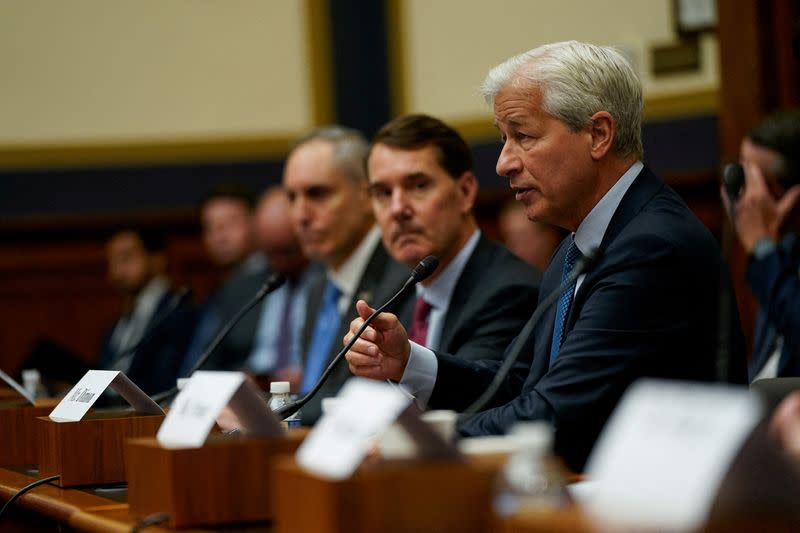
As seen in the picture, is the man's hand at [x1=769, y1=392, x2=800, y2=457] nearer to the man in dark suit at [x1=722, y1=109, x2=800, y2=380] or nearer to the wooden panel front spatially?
the wooden panel front

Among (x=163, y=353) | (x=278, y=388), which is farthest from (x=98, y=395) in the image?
(x=163, y=353)

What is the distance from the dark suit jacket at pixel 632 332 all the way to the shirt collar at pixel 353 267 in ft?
6.49

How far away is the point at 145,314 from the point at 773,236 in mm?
3606

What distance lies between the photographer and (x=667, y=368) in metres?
2.35

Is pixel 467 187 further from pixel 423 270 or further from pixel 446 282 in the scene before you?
pixel 423 270

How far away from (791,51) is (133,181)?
166 inches

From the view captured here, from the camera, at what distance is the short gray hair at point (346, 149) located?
4.61 meters

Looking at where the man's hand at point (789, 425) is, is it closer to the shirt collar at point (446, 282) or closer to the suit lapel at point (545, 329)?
the suit lapel at point (545, 329)

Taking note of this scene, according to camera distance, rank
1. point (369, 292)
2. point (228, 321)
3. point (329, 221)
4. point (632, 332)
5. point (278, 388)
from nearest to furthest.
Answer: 1. point (632, 332)
2. point (278, 388)
3. point (369, 292)
4. point (329, 221)
5. point (228, 321)

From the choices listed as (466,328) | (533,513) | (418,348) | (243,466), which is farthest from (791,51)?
(533,513)

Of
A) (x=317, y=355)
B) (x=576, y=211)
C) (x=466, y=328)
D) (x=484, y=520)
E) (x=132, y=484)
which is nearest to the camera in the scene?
(x=484, y=520)

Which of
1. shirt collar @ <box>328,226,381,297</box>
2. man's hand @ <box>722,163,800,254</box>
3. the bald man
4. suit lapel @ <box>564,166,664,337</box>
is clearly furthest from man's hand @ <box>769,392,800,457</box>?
the bald man

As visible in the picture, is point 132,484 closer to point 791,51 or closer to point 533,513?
point 533,513

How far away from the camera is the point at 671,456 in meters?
1.22
